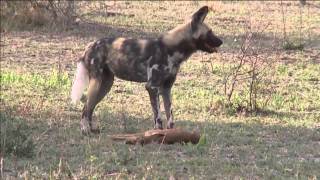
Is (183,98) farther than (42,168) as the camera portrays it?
Yes

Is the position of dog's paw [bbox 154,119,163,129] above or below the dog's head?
below

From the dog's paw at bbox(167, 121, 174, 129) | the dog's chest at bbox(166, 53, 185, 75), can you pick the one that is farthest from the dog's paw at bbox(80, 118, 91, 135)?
the dog's chest at bbox(166, 53, 185, 75)

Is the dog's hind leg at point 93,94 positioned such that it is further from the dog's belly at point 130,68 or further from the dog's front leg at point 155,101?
the dog's front leg at point 155,101

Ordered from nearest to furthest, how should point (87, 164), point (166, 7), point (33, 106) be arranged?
point (87, 164) < point (33, 106) < point (166, 7)

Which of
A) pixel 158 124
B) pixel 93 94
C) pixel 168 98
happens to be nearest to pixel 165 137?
pixel 158 124

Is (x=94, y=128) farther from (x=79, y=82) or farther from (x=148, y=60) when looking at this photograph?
(x=148, y=60)

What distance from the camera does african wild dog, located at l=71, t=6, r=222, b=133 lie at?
8.12m

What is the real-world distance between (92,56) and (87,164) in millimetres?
2023

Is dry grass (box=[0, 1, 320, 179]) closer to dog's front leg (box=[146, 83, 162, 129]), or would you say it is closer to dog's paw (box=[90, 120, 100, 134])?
dog's paw (box=[90, 120, 100, 134])

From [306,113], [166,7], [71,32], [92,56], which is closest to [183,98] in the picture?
[306,113]

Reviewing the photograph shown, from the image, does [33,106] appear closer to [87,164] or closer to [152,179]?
[87,164]

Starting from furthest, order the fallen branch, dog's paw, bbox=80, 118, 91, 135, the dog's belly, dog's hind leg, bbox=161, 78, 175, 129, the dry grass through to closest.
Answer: dog's hind leg, bbox=161, 78, 175, 129 → the dog's belly → dog's paw, bbox=80, 118, 91, 135 → the fallen branch → the dry grass

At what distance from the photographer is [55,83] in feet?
36.8

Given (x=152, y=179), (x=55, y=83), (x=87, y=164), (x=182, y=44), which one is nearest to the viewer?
(x=152, y=179)
